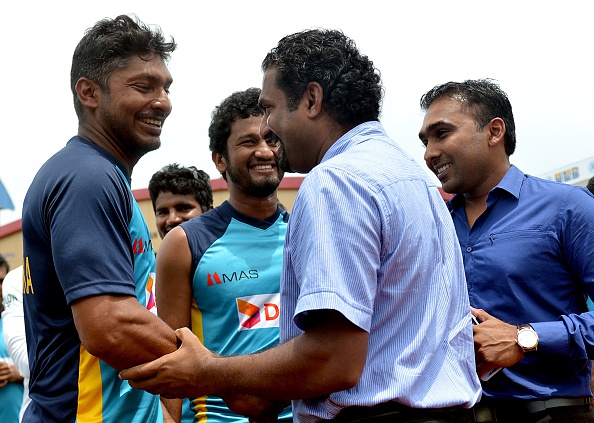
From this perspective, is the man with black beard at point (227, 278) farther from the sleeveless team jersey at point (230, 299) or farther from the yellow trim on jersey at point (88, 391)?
the yellow trim on jersey at point (88, 391)

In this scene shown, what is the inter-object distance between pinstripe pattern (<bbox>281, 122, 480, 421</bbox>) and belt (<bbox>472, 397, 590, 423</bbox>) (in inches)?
38.1

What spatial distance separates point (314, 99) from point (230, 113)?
1850 mm

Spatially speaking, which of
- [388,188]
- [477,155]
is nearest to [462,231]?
[477,155]

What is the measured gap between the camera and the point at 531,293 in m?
3.55

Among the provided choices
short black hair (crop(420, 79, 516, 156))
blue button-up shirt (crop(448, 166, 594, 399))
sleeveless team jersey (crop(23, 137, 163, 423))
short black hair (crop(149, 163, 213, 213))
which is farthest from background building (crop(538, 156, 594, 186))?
sleeveless team jersey (crop(23, 137, 163, 423))

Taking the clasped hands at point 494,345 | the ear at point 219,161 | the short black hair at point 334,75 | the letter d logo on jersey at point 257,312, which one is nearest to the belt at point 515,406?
the clasped hands at point 494,345

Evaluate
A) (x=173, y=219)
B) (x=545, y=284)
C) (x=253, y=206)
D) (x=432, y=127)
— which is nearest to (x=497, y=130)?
(x=432, y=127)

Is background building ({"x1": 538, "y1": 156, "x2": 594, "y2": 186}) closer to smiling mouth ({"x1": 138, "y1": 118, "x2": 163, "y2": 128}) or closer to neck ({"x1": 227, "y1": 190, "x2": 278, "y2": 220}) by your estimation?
neck ({"x1": 227, "y1": 190, "x2": 278, "y2": 220})

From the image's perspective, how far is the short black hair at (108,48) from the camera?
3166mm

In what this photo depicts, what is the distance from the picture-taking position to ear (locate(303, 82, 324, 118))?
9.03ft

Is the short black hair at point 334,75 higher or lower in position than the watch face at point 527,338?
higher

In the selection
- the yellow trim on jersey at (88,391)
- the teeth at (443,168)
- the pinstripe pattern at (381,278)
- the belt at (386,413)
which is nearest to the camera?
the pinstripe pattern at (381,278)

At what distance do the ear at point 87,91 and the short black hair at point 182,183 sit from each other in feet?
9.04

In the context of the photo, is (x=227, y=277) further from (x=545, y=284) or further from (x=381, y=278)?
(x=381, y=278)
